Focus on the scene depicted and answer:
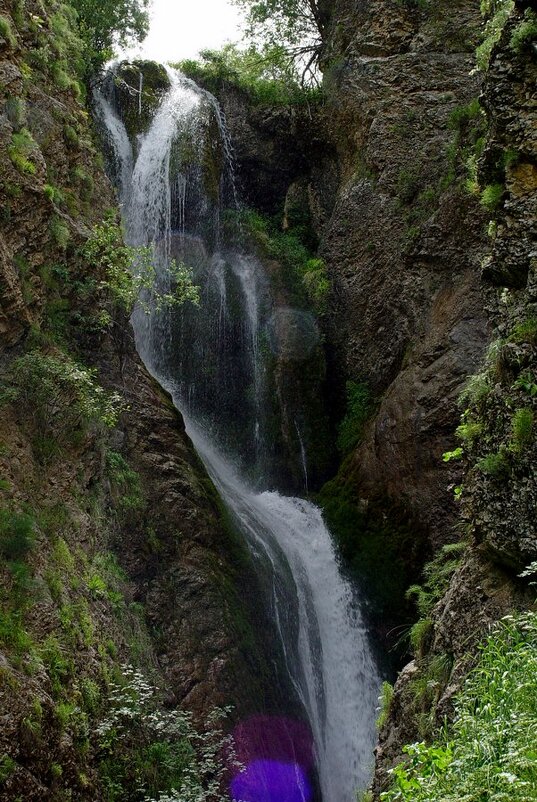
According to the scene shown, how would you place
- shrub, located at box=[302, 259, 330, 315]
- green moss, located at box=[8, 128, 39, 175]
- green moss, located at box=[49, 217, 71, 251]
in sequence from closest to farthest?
green moss, located at box=[8, 128, 39, 175]
green moss, located at box=[49, 217, 71, 251]
shrub, located at box=[302, 259, 330, 315]

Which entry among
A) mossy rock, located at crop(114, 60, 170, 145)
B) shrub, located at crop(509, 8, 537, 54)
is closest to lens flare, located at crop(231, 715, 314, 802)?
shrub, located at crop(509, 8, 537, 54)

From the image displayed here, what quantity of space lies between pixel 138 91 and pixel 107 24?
1947 mm

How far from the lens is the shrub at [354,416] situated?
16109mm

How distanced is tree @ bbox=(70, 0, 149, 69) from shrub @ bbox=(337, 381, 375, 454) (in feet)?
37.5

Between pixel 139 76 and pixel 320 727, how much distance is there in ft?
59.6

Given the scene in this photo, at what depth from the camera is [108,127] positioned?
1811cm

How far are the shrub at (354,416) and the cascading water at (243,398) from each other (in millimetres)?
1109

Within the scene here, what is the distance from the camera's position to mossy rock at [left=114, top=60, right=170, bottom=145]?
18797mm

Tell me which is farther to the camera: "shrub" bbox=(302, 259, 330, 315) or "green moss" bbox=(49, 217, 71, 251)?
"shrub" bbox=(302, 259, 330, 315)

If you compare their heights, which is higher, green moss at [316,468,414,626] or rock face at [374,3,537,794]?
rock face at [374,3,537,794]

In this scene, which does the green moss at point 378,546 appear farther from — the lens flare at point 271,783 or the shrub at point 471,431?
the shrub at point 471,431

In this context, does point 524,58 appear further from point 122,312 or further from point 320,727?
point 320,727

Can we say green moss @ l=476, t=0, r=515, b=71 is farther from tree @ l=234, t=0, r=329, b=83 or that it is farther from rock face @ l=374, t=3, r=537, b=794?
tree @ l=234, t=0, r=329, b=83

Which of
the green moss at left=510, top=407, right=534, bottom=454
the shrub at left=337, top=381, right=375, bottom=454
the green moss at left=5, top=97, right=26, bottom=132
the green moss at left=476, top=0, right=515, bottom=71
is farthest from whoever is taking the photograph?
the shrub at left=337, top=381, right=375, bottom=454
